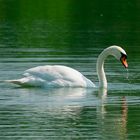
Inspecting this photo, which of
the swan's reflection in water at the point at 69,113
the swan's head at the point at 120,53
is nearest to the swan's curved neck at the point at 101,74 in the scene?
the swan's head at the point at 120,53

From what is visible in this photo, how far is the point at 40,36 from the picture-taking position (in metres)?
29.9

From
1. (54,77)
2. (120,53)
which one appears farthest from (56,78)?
(120,53)

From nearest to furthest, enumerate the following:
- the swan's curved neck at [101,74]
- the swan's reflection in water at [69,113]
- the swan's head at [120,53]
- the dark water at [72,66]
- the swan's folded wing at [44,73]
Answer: the swan's reflection in water at [69,113]
the dark water at [72,66]
the swan's curved neck at [101,74]
the swan's folded wing at [44,73]
the swan's head at [120,53]

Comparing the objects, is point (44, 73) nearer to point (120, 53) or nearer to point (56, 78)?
point (56, 78)

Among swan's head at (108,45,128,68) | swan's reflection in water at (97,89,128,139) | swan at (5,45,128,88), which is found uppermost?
swan's head at (108,45,128,68)

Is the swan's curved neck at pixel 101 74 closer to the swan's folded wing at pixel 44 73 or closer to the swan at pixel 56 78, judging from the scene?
the swan at pixel 56 78

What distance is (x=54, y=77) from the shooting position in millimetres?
19938

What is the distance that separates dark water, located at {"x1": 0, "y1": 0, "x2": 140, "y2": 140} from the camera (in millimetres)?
15023

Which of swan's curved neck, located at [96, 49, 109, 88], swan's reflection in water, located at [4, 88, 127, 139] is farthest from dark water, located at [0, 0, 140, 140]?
swan's curved neck, located at [96, 49, 109, 88]

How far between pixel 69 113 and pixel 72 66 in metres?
6.06

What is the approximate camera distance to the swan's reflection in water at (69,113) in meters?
14.7

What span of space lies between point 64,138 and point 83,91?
17.2 feet

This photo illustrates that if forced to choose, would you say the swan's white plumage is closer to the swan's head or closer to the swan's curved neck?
the swan's curved neck

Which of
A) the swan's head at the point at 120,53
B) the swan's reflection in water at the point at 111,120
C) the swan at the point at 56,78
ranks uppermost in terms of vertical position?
the swan's head at the point at 120,53
